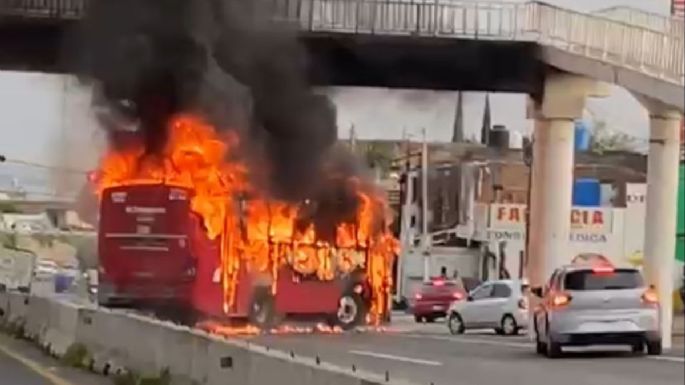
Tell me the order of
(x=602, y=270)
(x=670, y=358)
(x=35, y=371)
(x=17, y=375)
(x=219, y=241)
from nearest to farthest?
(x=17, y=375), (x=35, y=371), (x=670, y=358), (x=602, y=270), (x=219, y=241)

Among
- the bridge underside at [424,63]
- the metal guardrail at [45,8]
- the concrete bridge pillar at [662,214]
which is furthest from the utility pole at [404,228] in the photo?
the metal guardrail at [45,8]

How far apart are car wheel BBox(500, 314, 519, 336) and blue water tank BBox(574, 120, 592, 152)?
5.19 meters

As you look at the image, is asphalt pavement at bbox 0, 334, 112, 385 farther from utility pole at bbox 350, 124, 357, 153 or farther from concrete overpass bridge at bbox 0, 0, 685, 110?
utility pole at bbox 350, 124, 357, 153

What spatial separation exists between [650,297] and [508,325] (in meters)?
11.8

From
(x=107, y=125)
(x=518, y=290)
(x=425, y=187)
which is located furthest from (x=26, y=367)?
(x=425, y=187)

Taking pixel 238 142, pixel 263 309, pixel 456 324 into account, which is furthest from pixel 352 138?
pixel 263 309

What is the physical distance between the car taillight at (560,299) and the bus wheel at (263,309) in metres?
7.54

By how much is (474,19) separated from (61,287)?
1017 cm

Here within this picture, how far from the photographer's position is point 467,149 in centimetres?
4219

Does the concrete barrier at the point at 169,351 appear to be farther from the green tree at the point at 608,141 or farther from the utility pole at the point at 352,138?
the green tree at the point at 608,141

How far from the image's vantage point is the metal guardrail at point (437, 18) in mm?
29594

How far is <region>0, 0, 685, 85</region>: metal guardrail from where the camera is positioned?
29.6 m

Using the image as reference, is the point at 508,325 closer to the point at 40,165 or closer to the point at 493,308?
the point at 493,308

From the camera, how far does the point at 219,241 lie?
29984mm
